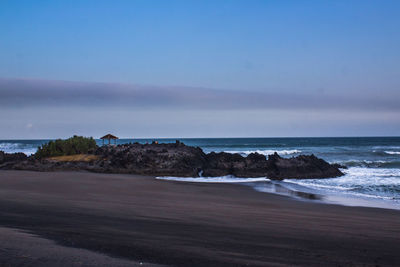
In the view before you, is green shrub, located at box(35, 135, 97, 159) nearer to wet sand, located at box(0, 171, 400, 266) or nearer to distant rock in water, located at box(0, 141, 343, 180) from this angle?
distant rock in water, located at box(0, 141, 343, 180)

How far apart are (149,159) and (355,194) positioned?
15700 millimetres

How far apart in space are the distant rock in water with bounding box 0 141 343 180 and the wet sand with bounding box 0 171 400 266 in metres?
13.3

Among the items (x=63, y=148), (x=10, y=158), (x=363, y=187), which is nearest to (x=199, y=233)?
(x=363, y=187)

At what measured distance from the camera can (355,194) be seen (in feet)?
54.6

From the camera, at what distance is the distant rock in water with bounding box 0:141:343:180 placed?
24953mm

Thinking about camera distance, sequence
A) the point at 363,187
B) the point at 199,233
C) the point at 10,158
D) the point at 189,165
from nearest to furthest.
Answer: the point at 199,233 < the point at 363,187 < the point at 189,165 < the point at 10,158

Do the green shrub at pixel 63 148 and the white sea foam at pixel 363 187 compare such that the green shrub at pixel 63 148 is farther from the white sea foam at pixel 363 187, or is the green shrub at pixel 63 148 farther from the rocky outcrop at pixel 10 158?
the white sea foam at pixel 363 187

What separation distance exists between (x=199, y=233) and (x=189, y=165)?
68.1 ft

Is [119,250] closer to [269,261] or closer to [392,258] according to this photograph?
[269,261]

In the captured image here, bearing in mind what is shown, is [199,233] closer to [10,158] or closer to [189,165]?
[189,165]

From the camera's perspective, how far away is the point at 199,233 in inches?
283

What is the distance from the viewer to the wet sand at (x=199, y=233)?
18.0 ft

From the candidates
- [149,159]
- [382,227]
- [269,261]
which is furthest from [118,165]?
[269,261]

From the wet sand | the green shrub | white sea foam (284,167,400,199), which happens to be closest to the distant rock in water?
white sea foam (284,167,400,199)
